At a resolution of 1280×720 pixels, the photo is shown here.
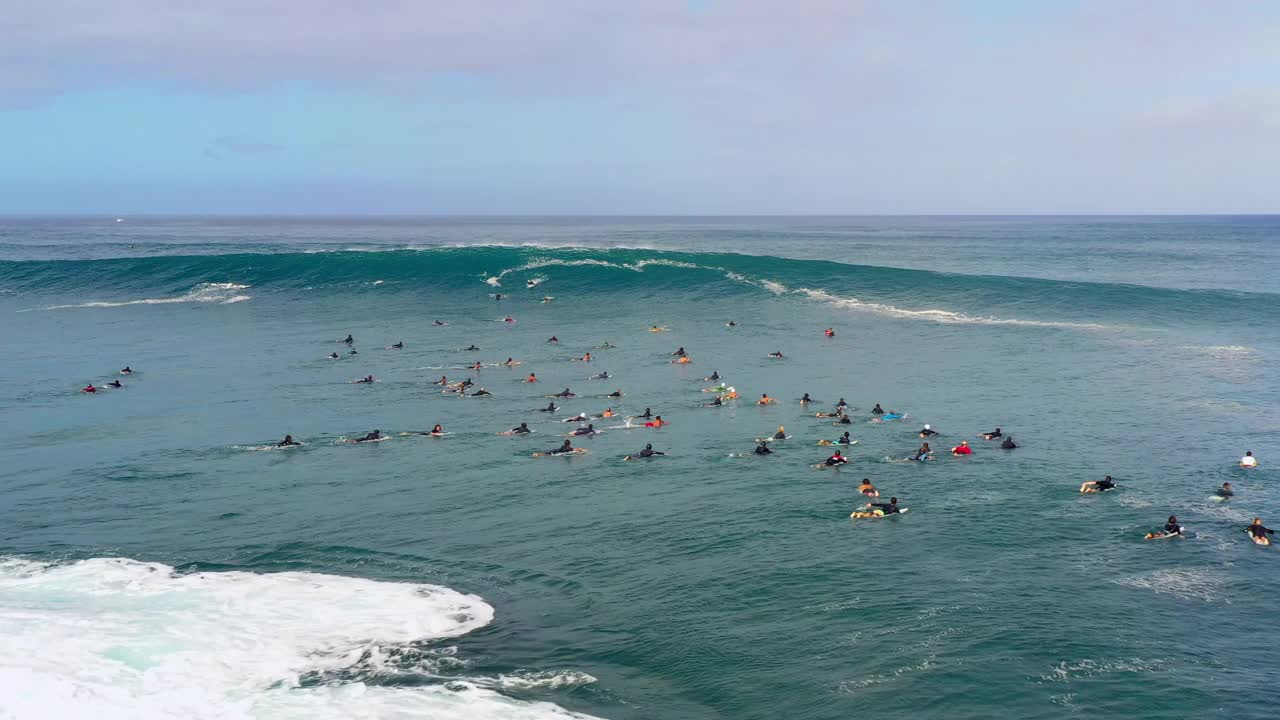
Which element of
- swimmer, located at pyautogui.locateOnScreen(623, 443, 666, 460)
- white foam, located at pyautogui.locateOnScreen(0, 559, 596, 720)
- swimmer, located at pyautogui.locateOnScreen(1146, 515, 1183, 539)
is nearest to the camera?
white foam, located at pyautogui.locateOnScreen(0, 559, 596, 720)

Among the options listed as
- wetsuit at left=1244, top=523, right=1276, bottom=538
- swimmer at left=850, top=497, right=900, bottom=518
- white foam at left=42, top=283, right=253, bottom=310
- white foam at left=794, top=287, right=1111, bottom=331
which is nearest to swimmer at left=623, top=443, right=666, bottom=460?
swimmer at left=850, top=497, right=900, bottom=518

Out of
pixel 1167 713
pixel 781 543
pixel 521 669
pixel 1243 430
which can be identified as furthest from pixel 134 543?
pixel 1243 430

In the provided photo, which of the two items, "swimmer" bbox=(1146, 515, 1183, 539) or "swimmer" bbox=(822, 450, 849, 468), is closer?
"swimmer" bbox=(1146, 515, 1183, 539)

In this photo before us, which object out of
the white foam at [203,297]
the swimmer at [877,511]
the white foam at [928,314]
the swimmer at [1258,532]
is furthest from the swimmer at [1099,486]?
the white foam at [203,297]

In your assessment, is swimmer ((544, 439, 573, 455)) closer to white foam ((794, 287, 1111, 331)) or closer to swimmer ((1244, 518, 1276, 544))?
swimmer ((1244, 518, 1276, 544))

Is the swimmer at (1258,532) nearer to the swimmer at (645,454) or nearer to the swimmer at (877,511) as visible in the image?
the swimmer at (877,511)

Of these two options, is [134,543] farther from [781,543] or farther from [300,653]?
[781,543]

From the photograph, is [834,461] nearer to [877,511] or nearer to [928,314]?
[877,511]
